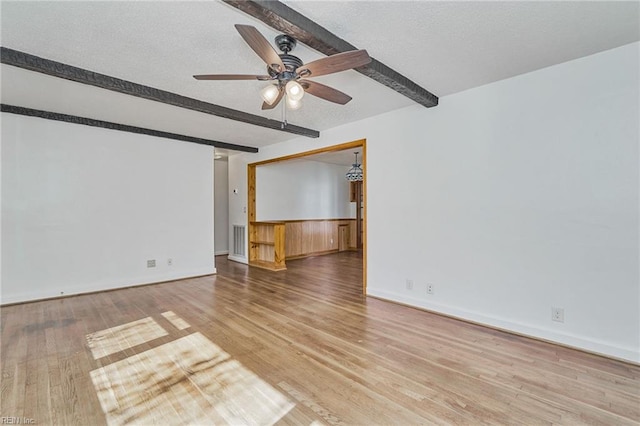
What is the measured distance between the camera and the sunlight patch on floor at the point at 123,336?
101 inches

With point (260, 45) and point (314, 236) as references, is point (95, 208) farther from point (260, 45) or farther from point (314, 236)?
point (314, 236)

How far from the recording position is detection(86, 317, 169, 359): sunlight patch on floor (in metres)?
2.57

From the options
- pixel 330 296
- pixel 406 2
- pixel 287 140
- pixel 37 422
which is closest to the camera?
pixel 37 422

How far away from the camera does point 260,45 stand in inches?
74.1

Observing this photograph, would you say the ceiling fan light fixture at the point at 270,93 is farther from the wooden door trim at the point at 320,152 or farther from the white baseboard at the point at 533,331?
the white baseboard at the point at 533,331

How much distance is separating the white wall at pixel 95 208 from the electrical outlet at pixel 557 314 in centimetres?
520

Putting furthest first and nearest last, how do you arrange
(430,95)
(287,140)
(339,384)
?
(287,140) < (430,95) < (339,384)

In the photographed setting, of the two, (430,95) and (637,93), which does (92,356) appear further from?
(637,93)

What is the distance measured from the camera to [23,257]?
12.6ft

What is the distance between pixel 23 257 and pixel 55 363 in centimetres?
246

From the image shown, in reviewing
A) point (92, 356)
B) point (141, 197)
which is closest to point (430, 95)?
point (92, 356)

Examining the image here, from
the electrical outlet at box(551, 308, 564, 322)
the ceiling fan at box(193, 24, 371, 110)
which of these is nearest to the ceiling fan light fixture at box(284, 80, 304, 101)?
the ceiling fan at box(193, 24, 371, 110)

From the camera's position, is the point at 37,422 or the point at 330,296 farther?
the point at 330,296

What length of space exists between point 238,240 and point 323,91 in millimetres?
5095
